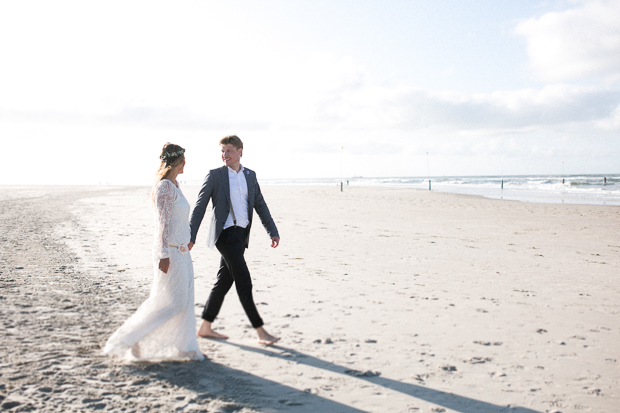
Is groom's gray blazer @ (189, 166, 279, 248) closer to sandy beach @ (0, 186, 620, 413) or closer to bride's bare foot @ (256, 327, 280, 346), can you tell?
bride's bare foot @ (256, 327, 280, 346)

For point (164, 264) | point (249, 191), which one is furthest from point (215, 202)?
point (164, 264)

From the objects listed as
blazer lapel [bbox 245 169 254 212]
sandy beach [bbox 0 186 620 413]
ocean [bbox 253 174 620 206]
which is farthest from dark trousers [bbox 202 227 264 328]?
ocean [bbox 253 174 620 206]

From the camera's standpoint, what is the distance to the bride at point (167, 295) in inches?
145

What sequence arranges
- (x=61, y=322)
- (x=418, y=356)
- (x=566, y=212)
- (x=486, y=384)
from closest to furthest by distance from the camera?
(x=486, y=384) < (x=418, y=356) < (x=61, y=322) < (x=566, y=212)

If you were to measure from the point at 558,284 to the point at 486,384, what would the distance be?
399 centimetres

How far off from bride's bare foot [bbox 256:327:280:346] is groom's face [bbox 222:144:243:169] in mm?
1571

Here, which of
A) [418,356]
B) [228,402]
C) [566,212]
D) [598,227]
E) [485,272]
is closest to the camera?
[228,402]

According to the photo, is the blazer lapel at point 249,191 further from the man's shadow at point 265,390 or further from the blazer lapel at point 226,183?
the man's shadow at point 265,390

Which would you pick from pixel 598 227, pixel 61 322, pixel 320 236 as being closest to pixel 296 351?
pixel 61 322

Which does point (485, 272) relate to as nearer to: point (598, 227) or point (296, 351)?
point (296, 351)

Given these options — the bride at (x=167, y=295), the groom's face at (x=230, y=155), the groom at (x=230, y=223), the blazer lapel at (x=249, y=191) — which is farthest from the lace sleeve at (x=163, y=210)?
the blazer lapel at (x=249, y=191)

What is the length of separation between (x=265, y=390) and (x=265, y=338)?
929 millimetres

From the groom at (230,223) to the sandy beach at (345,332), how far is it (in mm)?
281

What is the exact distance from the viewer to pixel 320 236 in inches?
468
